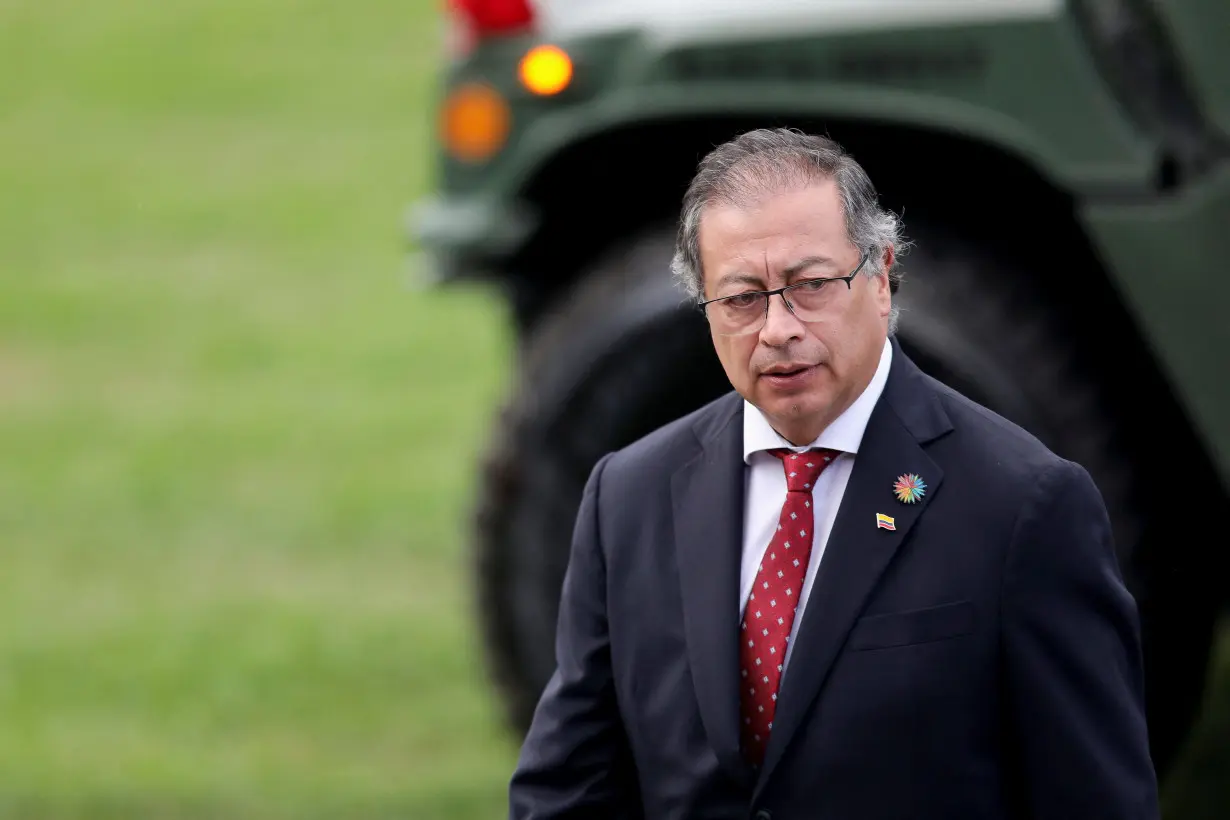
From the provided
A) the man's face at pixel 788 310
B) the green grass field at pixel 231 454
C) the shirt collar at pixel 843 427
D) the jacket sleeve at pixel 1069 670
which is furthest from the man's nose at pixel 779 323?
the green grass field at pixel 231 454

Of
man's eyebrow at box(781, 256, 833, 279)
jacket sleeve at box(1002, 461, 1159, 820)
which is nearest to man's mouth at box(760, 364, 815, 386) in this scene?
man's eyebrow at box(781, 256, 833, 279)

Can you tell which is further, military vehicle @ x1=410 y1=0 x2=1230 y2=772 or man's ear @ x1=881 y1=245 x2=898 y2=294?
military vehicle @ x1=410 y1=0 x2=1230 y2=772

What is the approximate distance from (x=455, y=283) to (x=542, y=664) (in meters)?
0.96

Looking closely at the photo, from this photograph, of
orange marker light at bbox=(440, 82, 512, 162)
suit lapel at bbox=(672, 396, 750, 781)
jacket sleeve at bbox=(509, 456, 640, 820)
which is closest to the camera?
suit lapel at bbox=(672, 396, 750, 781)

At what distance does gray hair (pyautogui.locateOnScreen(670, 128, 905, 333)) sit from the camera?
2207 mm

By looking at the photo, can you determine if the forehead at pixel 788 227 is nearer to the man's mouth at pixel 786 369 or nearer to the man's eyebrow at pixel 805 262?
the man's eyebrow at pixel 805 262

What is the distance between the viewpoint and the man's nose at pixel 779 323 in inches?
87.0

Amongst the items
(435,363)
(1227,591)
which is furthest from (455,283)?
(435,363)

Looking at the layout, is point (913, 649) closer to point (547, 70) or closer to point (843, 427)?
point (843, 427)

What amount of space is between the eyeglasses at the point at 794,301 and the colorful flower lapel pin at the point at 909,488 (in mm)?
205

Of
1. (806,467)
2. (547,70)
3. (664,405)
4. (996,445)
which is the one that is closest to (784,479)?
(806,467)

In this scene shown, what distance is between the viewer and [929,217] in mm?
3934

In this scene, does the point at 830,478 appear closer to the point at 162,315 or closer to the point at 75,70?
the point at 162,315

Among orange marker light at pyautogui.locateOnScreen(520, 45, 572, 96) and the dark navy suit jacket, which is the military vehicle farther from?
the dark navy suit jacket
